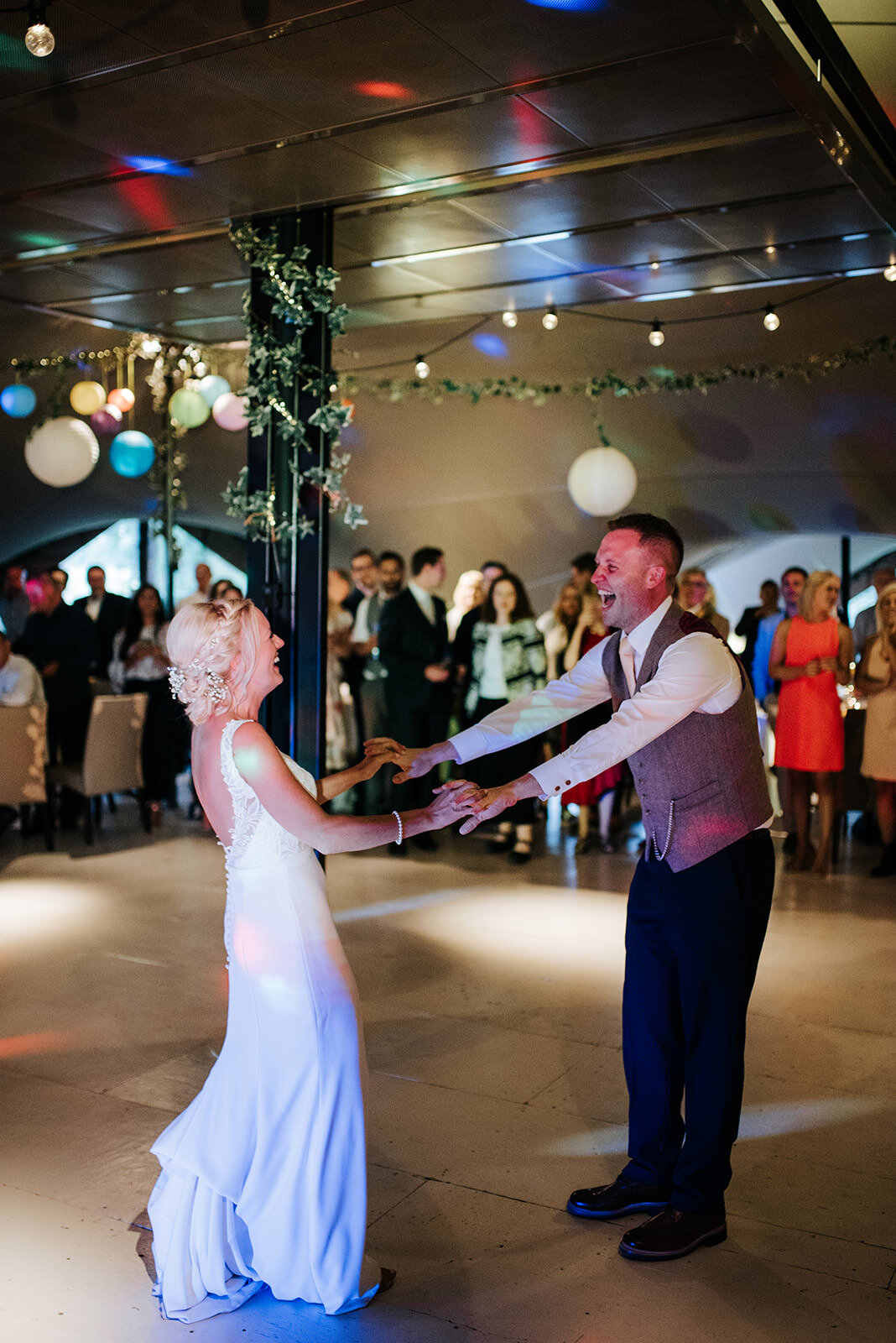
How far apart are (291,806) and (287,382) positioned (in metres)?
2.75

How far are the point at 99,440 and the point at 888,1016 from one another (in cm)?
1070

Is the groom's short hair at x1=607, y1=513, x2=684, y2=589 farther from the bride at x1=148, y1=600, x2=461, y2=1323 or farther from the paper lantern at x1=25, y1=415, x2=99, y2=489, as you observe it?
the paper lantern at x1=25, y1=415, x2=99, y2=489

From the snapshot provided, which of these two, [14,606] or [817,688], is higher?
[14,606]

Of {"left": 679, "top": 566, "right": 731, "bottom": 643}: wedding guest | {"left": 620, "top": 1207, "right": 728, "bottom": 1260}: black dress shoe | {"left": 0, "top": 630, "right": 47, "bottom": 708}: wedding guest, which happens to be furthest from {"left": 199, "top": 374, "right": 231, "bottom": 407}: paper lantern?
{"left": 620, "top": 1207, "right": 728, "bottom": 1260}: black dress shoe

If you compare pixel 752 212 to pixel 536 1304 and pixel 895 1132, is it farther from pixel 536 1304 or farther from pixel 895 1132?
pixel 536 1304

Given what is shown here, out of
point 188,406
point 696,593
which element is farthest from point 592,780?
point 188,406

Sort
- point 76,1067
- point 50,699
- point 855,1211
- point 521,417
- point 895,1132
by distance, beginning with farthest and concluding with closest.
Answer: point 521,417
point 50,699
point 76,1067
point 895,1132
point 855,1211

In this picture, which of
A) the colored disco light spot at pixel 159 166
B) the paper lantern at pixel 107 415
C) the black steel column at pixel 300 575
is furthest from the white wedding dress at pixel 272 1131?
the paper lantern at pixel 107 415

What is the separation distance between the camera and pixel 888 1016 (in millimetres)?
4441

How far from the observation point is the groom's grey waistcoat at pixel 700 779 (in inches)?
109

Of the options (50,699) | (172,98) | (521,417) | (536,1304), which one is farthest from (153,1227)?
(521,417)

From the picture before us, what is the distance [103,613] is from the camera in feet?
31.5

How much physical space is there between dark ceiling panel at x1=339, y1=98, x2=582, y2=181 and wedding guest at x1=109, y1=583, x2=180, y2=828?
439 cm

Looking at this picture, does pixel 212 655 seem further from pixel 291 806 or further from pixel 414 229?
pixel 414 229
